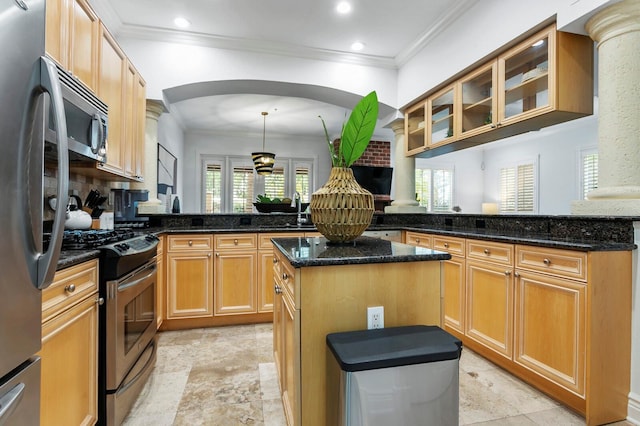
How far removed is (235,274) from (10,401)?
2.28 metres

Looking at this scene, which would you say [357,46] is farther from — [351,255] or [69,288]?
[69,288]

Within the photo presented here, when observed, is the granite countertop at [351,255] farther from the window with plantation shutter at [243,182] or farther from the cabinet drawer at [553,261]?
the window with plantation shutter at [243,182]

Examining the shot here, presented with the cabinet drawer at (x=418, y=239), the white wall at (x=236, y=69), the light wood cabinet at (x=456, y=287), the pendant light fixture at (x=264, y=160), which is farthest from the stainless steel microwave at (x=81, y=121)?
the pendant light fixture at (x=264, y=160)

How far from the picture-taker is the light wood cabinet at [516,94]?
215 centimetres

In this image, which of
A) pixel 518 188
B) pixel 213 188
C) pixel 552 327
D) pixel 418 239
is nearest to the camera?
pixel 552 327

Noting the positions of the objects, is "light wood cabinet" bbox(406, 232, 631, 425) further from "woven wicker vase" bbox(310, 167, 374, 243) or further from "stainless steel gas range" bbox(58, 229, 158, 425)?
"stainless steel gas range" bbox(58, 229, 158, 425)

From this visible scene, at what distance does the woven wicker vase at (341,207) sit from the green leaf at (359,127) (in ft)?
0.33

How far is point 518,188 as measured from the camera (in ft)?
23.9

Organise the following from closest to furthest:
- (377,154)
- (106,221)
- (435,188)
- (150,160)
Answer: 1. (106,221)
2. (150,160)
3. (377,154)
4. (435,188)

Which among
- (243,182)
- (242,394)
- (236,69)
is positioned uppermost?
(236,69)

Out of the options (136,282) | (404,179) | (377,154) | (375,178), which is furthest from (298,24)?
(377,154)

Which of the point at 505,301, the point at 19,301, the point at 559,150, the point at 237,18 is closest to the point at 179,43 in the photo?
the point at 237,18

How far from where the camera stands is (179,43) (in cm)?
326

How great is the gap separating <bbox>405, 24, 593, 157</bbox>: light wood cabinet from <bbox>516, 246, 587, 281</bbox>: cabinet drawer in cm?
100
